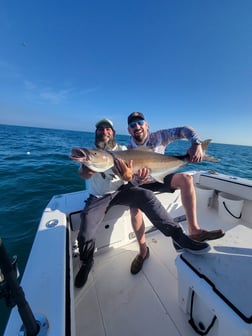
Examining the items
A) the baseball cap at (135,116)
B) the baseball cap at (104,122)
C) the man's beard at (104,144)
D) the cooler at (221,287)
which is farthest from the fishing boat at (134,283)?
the baseball cap at (135,116)

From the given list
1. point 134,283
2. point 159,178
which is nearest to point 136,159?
point 159,178

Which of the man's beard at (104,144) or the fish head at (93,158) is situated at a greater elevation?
the man's beard at (104,144)

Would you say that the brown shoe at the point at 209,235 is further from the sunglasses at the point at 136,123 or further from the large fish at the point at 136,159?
the sunglasses at the point at 136,123

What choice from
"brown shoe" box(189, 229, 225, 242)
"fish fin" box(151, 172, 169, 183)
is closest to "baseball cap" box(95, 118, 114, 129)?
"fish fin" box(151, 172, 169, 183)

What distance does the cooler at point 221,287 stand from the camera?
0.92m

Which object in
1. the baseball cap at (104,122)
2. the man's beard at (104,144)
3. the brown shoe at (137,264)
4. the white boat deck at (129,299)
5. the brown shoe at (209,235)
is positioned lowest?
the white boat deck at (129,299)

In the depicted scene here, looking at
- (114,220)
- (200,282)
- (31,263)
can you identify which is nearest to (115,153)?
(114,220)

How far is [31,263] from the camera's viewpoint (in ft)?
4.08

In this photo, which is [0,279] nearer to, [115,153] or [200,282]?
[200,282]

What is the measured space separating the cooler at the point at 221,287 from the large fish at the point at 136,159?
106 centimetres

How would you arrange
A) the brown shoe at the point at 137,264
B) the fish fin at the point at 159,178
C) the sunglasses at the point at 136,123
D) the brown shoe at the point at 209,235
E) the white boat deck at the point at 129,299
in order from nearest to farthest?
the white boat deck at the point at 129,299, the brown shoe at the point at 209,235, the brown shoe at the point at 137,264, the fish fin at the point at 159,178, the sunglasses at the point at 136,123

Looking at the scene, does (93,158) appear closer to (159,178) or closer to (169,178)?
(159,178)

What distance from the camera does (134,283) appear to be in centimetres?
192

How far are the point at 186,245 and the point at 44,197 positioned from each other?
4558 mm
